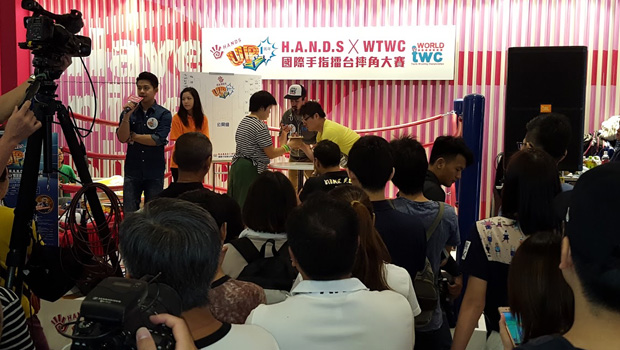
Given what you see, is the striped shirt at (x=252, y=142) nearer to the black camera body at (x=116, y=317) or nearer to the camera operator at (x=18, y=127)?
the camera operator at (x=18, y=127)

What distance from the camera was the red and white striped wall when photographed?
675 cm

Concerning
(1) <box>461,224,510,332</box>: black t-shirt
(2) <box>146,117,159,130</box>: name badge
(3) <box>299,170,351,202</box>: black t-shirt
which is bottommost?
(1) <box>461,224,510,332</box>: black t-shirt

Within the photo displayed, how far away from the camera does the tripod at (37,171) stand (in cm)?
210

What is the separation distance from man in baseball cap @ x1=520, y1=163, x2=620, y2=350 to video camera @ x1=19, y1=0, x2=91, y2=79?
6.37 feet

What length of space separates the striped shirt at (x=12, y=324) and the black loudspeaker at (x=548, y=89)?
14.8ft

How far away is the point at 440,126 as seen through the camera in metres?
7.20

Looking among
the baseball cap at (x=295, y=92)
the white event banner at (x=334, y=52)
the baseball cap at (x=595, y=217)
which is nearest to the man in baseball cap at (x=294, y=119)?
the baseball cap at (x=295, y=92)

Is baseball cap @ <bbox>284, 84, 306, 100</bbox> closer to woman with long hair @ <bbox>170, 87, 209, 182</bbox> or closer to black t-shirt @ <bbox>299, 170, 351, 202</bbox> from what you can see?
woman with long hair @ <bbox>170, 87, 209, 182</bbox>

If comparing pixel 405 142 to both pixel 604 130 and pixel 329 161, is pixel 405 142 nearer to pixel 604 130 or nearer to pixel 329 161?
pixel 329 161

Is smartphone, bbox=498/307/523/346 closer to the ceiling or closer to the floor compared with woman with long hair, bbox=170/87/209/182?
closer to the floor

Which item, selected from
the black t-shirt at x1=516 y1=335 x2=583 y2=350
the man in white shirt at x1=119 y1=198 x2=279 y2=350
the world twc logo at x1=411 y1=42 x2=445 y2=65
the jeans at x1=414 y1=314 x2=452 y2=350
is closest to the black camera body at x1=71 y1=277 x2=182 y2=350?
the man in white shirt at x1=119 y1=198 x2=279 y2=350

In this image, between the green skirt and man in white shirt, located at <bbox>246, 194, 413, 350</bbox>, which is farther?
the green skirt

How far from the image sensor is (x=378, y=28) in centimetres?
697

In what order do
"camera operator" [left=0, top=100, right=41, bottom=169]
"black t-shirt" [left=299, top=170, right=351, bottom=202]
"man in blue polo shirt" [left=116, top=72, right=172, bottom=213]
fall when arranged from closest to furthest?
1. "camera operator" [left=0, top=100, right=41, bottom=169]
2. "black t-shirt" [left=299, top=170, right=351, bottom=202]
3. "man in blue polo shirt" [left=116, top=72, right=172, bottom=213]
